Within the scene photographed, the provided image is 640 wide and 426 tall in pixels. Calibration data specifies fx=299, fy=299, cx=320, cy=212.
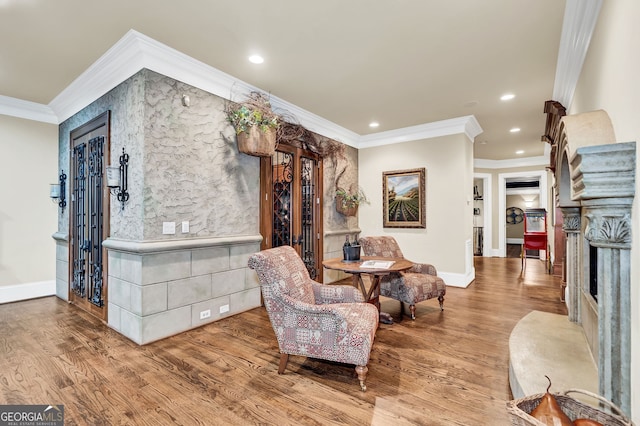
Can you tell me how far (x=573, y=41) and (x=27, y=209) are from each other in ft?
22.2

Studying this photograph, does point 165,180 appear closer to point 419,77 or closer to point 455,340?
point 419,77

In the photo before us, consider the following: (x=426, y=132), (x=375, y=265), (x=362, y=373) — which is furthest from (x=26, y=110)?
(x=426, y=132)

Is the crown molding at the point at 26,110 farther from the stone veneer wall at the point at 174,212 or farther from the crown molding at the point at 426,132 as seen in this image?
the crown molding at the point at 426,132

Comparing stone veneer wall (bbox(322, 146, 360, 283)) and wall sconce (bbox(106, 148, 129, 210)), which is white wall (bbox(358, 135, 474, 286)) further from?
wall sconce (bbox(106, 148, 129, 210))

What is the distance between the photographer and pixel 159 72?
2.91 metres

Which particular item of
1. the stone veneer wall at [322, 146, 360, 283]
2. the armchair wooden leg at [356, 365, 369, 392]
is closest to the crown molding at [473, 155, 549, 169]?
the stone veneer wall at [322, 146, 360, 283]

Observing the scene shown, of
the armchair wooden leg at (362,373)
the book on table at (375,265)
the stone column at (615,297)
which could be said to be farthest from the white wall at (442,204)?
the stone column at (615,297)

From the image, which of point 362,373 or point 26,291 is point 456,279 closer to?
point 362,373

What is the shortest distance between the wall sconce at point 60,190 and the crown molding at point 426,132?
16.2 ft

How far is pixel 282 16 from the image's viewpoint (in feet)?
7.95

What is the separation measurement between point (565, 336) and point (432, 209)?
2953 millimetres

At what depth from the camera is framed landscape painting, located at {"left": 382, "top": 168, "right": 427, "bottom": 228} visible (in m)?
5.27

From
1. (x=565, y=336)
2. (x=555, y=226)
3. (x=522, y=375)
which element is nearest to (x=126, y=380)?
(x=522, y=375)

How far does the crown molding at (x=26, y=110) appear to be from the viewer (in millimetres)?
4078
